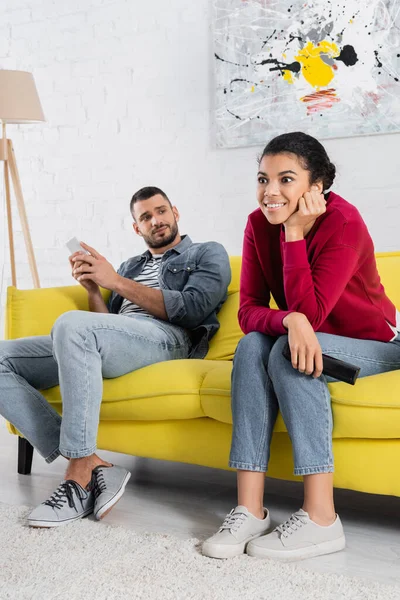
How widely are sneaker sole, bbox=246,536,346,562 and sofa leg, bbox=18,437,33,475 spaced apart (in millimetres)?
1039

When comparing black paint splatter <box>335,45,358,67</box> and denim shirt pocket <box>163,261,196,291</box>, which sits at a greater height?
black paint splatter <box>335,45,358,67</box>

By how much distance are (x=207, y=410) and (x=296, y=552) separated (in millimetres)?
475

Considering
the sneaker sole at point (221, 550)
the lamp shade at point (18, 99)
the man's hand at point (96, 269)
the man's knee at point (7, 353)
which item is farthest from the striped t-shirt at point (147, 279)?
the lamp shade at point (18, 99)

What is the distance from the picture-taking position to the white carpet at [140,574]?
158cm

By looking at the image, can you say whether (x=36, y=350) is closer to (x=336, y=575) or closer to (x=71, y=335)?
(x=71, y=335)

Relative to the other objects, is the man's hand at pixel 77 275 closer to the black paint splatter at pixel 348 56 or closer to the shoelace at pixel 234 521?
the shoelace at pixel 234 521

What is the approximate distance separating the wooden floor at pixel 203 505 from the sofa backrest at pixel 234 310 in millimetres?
424

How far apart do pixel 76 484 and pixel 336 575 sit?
780 mm

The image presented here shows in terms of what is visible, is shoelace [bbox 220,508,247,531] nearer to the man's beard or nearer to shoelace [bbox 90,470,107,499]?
shoelace [bbox 90,470,107,499]

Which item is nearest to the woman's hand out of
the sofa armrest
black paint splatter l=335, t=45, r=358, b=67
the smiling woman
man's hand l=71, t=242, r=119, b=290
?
the smiling woman

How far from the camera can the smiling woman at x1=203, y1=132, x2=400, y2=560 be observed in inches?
70.5

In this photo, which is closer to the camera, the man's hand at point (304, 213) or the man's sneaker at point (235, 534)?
the man's sneaker at point (235, 534)

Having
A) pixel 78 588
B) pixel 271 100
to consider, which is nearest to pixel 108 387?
pixel 78 588

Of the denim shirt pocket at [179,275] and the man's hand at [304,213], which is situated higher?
the man's hand at [304,213]
